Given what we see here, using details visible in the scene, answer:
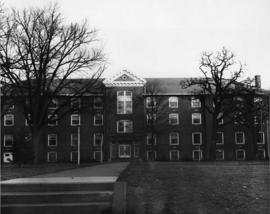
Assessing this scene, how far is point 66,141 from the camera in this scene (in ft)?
217

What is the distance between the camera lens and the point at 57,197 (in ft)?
36.8

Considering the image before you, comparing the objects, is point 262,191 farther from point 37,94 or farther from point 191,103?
point 191,103

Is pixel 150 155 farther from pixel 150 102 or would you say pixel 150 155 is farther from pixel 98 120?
pixel 98 120

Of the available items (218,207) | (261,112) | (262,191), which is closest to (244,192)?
(262,191)

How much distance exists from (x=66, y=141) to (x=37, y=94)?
86.7 feet

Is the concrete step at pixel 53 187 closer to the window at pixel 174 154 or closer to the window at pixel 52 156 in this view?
the window at pixel 174 154

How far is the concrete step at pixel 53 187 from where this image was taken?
39.4 feet

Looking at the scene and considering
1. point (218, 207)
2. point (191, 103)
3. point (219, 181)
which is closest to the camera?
point (218, 207)

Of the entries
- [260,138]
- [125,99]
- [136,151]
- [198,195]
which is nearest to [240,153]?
[260,138]

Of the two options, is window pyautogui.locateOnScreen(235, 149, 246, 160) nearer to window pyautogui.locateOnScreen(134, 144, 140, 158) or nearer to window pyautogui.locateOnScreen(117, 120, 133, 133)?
window pyautogui.locateOnScreen(134, 144, 140, 158)

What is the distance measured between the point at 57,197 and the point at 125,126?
173ft

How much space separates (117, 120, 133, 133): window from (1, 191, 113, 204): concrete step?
52277 mm

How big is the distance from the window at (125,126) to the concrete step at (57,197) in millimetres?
52277

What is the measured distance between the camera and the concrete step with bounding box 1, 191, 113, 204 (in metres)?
11.1
